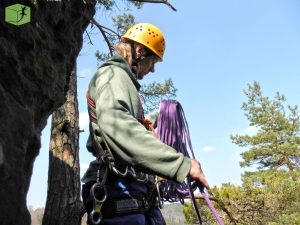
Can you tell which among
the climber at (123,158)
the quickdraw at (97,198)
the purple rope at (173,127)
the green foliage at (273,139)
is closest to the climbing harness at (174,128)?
the purple rope at (173,127)

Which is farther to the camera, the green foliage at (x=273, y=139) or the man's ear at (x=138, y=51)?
the green foliage at (x=273, y=139)

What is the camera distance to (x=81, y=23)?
11.1 ft

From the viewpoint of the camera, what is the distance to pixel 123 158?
6.28 feet

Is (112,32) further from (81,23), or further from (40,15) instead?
(40,15)

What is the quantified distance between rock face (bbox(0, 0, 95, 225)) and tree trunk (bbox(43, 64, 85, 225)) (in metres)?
2.26

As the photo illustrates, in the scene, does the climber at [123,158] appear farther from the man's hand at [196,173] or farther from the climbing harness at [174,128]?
the climbing harness at [174,128]

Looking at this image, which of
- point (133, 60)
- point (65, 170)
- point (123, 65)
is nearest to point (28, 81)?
point (123, 65)

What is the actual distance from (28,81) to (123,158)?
0.86 m

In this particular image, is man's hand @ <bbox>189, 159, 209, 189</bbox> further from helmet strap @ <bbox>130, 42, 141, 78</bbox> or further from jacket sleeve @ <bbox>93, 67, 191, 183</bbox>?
helmet strap @ <bbox>130, 42, 141, 78</bbox>

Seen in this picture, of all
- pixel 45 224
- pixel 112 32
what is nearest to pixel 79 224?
pixel 45 224

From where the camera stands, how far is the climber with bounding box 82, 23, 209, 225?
1.89 meters

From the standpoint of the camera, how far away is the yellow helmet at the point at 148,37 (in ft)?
9.18

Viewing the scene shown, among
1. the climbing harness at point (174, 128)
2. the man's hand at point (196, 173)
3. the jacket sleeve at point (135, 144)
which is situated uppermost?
the climbing harness at point (174, 128)

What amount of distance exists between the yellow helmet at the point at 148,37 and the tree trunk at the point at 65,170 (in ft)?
8.54
